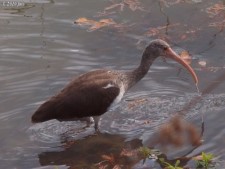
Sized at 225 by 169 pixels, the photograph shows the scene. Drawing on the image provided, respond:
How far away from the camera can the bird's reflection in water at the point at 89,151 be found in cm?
713

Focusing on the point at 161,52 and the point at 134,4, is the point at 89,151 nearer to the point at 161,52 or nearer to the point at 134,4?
the point at 161,52

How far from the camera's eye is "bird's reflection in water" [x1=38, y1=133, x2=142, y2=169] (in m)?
7.13

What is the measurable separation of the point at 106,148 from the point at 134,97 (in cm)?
118

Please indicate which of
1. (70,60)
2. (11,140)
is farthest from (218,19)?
(11,140)

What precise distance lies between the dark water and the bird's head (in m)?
0.60

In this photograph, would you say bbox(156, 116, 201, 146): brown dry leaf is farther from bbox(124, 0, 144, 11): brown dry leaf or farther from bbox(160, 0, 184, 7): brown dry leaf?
bbox(160, 0, 184, 7): brown dry leaf

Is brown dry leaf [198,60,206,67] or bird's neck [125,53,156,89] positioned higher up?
bird's neck [125,53,156,89]

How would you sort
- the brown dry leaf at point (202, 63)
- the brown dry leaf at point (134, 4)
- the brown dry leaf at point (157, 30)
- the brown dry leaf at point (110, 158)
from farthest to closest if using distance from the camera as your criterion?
the brown dry leaf at point (134, 4) → the brown dry leaf at point (157, 30) → the brown dry leaf at point (202, 63) → the brown dry leaf at point (110, 158)

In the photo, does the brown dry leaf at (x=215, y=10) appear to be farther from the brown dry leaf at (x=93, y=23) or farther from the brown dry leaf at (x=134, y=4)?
the brown dry leaf at (x=93, y=23)

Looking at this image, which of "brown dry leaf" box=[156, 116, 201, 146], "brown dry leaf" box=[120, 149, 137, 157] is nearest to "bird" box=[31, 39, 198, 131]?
"brown dry leaf" box=[120, 149, 137, 157]

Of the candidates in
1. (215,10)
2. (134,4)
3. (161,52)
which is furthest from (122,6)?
(161,52)

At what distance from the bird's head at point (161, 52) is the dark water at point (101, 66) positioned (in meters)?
0.60

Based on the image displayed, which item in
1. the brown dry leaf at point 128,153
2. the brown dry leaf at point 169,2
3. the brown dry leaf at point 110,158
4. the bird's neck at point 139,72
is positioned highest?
the brown dry leaf at point 169,2

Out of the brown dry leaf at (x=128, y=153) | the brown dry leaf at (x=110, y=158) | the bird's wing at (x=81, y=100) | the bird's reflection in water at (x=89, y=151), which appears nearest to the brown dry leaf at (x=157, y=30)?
the bird's wing at (x=81, y=100)
